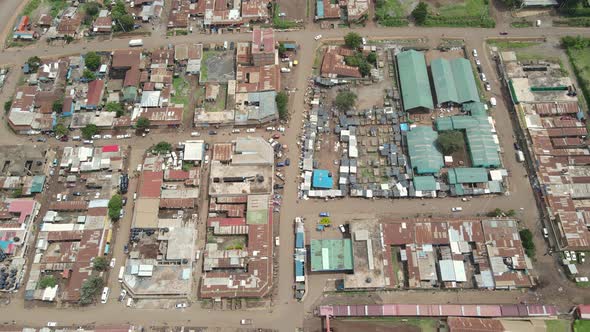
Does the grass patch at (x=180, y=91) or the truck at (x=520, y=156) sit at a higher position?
the grass patch at (x=180, y=91)

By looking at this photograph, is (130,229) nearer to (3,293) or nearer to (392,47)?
(3,293)

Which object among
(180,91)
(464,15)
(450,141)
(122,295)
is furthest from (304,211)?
(464,15)

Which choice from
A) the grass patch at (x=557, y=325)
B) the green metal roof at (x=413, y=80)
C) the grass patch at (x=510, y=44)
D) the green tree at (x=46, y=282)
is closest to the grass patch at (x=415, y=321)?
the grass patch at (x=557, y=325)

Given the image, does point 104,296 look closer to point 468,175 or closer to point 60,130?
point 60,130

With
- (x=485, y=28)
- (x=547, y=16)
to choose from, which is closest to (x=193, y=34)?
(x=485, y=28)

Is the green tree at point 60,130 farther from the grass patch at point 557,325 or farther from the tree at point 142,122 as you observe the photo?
the grass patch at point 557,325

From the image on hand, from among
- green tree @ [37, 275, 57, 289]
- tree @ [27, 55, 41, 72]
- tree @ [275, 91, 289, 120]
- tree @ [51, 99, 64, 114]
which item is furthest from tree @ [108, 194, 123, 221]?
tree @ [27, 55, 41, 72]

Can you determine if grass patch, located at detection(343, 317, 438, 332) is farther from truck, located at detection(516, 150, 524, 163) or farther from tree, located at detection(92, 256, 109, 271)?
tree, located at detection(92, 256, 109, 271)
